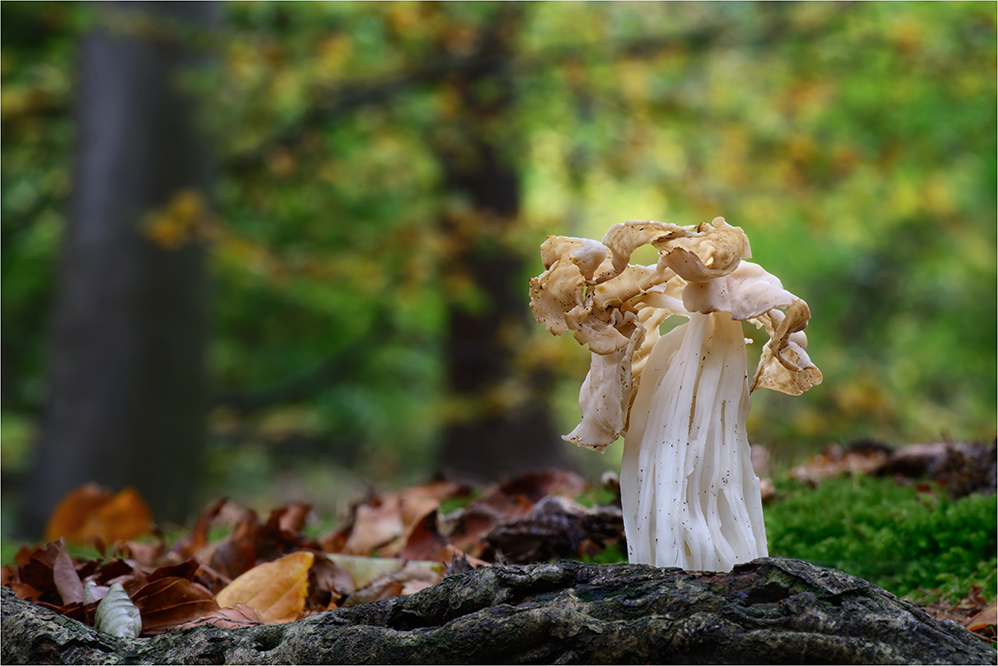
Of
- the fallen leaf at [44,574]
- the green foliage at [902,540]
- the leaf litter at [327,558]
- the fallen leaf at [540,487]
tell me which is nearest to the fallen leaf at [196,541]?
the leaf litter at [327,558]

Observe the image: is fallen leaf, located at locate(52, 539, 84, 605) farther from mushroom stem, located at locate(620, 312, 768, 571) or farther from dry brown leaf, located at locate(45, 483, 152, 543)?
dry brown leaf, located at locate(45, 483, 152, 543)

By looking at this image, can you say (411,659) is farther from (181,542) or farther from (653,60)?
(653,60)

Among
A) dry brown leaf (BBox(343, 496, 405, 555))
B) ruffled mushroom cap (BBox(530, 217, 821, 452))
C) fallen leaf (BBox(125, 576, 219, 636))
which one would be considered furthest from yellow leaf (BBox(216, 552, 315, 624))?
ruffled mushroom cap (BBox(530, 217, 821, 452))

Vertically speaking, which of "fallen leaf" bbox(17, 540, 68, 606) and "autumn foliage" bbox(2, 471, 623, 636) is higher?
"fallen leaf" bbox(17, 540, 68, 606)

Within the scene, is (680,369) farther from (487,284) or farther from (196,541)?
(487,284)

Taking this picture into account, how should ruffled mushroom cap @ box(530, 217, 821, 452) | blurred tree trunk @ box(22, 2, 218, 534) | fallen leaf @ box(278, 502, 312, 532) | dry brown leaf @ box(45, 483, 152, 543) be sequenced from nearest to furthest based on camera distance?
ruffled mushroom cap @ box(530, 217, 821, 452) → fallen leaf @ box(278, 502, 312, 532) → dry brown leaf @ box(45, 483, 152, 543) → blurred tree trunk @ box(22, 2, 218, 534)

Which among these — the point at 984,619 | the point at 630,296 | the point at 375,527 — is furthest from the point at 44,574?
the point at 984,619
